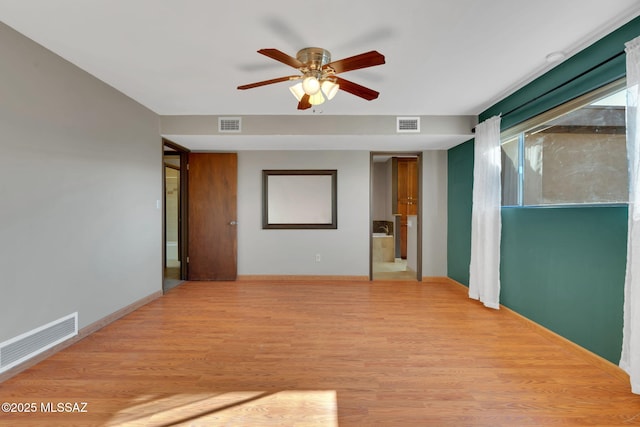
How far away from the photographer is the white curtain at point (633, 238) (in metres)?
1.73

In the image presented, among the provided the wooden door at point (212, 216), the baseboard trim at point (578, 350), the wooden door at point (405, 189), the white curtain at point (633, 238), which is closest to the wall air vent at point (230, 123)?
the wooden door at point (212, 216)

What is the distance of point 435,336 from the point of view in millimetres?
2695

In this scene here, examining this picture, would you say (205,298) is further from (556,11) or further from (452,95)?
(556,11)

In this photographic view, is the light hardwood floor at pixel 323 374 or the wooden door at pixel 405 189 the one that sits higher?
the wooden door at pixel 405 189

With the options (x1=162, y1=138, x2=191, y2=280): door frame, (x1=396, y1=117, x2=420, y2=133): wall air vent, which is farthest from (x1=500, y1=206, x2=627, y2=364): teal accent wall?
(x1=162, y1=138, x2=191, y2=280): door frame

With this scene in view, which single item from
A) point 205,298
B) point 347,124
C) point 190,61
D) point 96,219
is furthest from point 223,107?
point 205,298

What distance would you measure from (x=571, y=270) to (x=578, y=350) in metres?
0.63

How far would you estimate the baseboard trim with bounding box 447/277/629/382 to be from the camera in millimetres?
2006

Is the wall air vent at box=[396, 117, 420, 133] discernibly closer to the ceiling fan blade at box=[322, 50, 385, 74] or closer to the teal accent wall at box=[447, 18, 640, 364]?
the teal accent wall at box=[447, 18, 640, 364]

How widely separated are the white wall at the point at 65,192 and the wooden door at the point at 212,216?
1258 millimetres

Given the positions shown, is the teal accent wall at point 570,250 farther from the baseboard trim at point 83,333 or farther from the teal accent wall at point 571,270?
the baseboard trim at point 83,333

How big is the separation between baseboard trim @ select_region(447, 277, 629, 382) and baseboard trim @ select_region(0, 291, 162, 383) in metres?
4.20

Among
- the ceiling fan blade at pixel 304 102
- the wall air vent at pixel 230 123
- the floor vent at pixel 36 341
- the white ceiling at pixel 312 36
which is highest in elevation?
the white ceiling at pixel 312 36

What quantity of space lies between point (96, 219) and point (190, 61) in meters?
1.73
